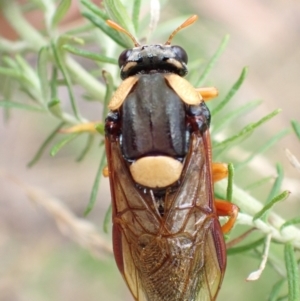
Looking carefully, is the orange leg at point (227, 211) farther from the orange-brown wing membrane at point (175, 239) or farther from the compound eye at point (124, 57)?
the compound eye at point (124, 57)

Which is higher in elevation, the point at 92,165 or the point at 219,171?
the point at 219,171

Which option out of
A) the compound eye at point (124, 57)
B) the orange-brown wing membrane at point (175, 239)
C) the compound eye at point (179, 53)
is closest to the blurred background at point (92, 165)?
the compound eye at point (179, 53)

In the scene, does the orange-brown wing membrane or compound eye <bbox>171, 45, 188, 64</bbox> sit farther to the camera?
compound eye <bbox>171, 45, 188, 64</bbox>

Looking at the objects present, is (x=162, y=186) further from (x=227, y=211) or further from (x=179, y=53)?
(x=179, y=53)

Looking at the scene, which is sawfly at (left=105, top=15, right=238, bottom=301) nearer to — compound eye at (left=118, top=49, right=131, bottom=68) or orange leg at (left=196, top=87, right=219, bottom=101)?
compound eye at (left=118, top=49, right=131, bottom=68)

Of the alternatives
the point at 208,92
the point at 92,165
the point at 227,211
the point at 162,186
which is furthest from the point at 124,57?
the point at 92,165

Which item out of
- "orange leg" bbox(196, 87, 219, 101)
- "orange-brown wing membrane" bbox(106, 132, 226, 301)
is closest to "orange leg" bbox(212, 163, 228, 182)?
"orange-brown wing membrane" bbox(106, 132, 226, 301)

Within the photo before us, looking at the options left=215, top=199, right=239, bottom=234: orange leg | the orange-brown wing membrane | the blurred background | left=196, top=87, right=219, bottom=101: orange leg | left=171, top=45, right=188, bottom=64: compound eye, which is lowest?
the blurred background
